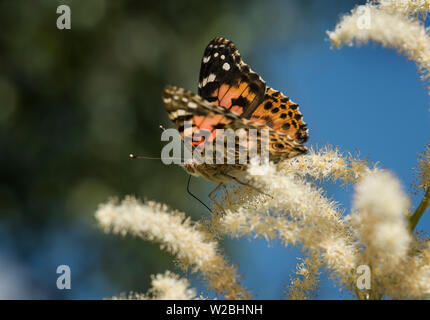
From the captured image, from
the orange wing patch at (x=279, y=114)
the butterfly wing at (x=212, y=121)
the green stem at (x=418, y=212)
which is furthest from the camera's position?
the orange wing patch at (x=279, y=114)

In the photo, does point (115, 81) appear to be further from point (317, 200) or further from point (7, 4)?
point (317, 200)

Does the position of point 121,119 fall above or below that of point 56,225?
above

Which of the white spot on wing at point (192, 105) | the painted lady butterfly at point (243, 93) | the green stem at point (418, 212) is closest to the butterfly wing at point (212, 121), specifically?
the white spot on wing at point (192, 105)

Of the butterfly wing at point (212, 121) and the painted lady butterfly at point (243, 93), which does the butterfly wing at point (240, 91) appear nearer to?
the painted lady butterfly at point (243, 93)

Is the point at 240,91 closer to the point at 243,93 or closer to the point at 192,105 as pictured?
the point at 243,93

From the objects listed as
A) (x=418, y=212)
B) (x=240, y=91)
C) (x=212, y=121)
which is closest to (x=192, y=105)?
(x=212, y=121)
